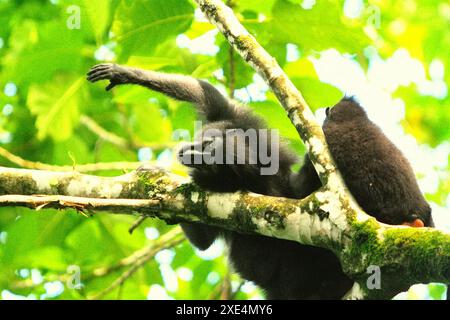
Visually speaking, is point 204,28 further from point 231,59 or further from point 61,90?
point 61,90

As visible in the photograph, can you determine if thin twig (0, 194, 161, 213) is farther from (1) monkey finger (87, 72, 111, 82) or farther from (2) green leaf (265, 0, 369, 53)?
(2) green leaf (265, 0, 369, 53)

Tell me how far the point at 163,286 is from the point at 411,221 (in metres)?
4.19

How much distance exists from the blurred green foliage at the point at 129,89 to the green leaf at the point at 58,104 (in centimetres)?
1

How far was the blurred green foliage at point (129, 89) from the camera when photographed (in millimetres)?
5562

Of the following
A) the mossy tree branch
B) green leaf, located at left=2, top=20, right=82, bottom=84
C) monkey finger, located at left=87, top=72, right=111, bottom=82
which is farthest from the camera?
green leaf, located at left=2, top=20, right=82, bottom=84

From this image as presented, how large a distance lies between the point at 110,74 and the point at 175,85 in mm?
586

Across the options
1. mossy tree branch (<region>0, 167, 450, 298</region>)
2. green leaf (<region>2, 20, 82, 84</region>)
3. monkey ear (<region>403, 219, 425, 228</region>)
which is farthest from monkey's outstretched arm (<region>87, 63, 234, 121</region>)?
monkey ear (<region>403, 219, 425, 228</region>)

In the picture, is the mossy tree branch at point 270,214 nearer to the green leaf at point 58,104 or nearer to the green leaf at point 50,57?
the green leaf at point 58,104

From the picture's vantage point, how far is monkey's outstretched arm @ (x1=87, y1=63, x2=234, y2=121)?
4965 mm

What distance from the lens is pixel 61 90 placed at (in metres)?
6.78

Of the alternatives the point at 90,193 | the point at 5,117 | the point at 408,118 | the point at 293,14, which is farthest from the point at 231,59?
the point at 5,117

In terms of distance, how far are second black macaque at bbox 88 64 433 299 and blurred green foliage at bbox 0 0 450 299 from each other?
0.48 meters

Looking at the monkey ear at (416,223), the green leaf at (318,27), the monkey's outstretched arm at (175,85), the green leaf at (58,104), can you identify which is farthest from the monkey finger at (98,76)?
the monkey ear at (416,223)

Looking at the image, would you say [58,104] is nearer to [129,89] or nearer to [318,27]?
[129,89]
